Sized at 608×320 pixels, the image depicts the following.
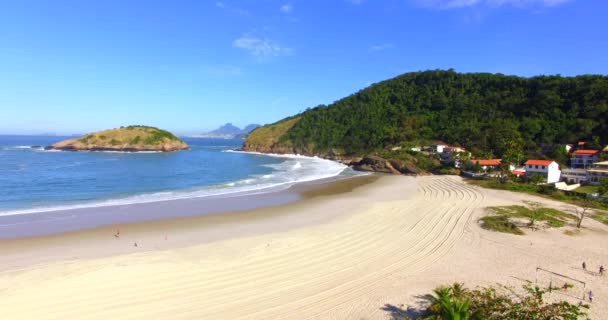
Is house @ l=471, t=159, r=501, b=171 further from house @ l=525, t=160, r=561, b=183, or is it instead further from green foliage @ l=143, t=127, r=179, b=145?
green foliage @ l=143, t=127, r=179, b=145

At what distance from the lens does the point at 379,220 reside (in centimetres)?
2509

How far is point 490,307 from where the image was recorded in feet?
38.1

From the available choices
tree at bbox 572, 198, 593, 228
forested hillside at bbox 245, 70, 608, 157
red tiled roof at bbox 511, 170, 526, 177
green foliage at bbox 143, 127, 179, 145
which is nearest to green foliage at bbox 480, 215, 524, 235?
tree at bbox 572, 198, 593, 228

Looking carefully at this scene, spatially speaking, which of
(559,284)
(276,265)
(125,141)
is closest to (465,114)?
(559,284)

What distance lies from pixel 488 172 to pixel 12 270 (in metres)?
52.5

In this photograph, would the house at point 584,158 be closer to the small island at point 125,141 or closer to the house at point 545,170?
the house at point 545,170

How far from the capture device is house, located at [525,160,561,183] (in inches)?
1682

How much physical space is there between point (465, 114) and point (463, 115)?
551 millimetres

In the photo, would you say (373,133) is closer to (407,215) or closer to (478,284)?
(407,215)

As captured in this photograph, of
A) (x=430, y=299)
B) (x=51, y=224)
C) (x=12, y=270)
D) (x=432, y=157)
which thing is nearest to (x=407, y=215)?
(x=430, y=299)

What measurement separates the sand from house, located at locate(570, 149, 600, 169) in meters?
31.7

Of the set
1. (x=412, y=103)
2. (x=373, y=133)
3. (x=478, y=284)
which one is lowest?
(x=478, y=284)

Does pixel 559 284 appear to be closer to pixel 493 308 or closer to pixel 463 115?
pixel 493 308

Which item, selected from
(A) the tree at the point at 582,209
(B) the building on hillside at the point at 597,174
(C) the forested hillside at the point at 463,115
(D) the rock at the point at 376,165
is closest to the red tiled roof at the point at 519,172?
(C) the forested hillside at the point at 463,115
